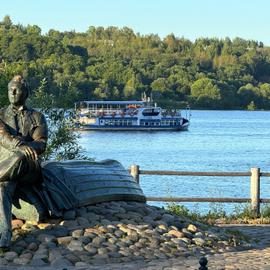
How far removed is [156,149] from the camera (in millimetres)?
60875

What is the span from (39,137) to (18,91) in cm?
64

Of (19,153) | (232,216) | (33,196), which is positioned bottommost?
(232,216)

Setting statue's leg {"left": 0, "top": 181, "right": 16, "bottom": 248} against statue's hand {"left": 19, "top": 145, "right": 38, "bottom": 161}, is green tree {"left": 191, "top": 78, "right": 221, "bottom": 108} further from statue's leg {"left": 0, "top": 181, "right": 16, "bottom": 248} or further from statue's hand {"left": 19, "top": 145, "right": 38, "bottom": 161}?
statue's leg {"left": 0, "top": 181, "right": 16, "bottom": 248}

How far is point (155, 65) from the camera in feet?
419

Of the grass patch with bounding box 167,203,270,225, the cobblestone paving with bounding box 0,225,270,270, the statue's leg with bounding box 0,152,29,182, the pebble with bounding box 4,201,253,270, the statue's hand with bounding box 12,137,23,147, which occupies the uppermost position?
the statue's hand with bounding box 12,137,23,147

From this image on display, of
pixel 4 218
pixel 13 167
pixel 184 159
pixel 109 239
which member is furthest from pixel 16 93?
pixel 184 159

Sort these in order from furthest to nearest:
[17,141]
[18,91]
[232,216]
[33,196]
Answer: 1. [232,216]
2. [33,196]
3. [18,91]
4. [17,141]

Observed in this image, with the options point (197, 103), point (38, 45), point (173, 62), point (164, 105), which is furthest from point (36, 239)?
point (173, 62)

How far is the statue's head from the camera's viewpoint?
426 inches

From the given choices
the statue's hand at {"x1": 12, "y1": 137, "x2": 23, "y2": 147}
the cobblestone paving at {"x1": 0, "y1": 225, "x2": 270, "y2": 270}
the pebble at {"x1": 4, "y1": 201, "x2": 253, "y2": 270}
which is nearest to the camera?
the cobblestone paving at {"x1": 0, "y1": 225, "x2": 270, "y2": 270}

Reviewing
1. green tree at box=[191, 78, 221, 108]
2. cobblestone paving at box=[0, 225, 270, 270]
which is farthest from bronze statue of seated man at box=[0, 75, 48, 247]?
green tree at box=[191, 78, 221, 108]

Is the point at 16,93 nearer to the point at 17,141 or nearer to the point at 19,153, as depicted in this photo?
the point at 17,141

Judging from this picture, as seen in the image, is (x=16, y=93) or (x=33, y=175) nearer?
(x=33, y=175)

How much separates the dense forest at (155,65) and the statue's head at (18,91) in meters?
44.2
